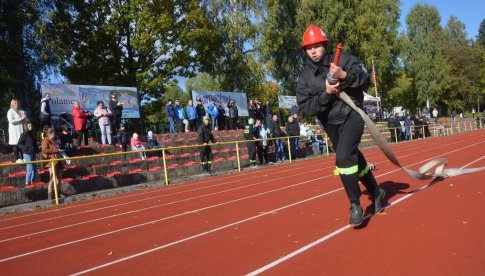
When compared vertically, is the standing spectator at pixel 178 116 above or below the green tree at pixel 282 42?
below

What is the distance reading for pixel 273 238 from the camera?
4543 mm

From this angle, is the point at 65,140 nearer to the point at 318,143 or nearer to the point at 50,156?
the point at 50,156

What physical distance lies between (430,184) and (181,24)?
1062 inches

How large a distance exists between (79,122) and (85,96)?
2413mm

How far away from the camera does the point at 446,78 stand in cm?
5844

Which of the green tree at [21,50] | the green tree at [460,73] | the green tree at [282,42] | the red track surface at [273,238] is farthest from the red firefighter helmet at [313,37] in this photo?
the green tree at [460,73]

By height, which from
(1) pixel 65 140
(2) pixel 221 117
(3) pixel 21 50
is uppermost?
(3) pixel 21 50

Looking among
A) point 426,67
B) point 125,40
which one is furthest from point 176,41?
point 426,67

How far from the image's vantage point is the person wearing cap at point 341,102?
4406mm

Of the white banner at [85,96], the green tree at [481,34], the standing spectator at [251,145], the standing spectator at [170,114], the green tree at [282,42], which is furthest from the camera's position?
the green tree at [481,34]

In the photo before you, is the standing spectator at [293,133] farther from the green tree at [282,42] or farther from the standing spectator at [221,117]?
the green tree at [282,42]

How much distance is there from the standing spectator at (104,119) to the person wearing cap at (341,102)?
12.9m

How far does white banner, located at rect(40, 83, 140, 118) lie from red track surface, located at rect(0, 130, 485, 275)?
10115 mm

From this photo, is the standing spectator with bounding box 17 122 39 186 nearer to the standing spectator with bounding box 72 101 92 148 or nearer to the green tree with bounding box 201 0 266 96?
the standing spectator with bounding box 72 101 92 148
